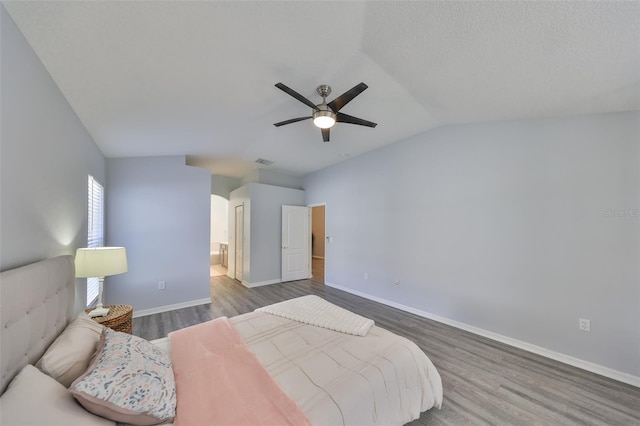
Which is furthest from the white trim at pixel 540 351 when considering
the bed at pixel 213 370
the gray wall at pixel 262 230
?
the gray wall at pixel 262 230

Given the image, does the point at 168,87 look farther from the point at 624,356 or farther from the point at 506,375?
the point at 624,356

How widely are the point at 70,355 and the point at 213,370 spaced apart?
0.71m

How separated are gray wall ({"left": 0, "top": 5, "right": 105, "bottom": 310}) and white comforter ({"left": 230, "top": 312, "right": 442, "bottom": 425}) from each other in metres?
1.50

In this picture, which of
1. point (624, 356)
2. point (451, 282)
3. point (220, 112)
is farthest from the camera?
point (451, 282)

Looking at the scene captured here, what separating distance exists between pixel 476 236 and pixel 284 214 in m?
4.04

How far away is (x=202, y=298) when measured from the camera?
4207 millimetres

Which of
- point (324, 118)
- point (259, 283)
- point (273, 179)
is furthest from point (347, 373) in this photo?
point (273, 179)

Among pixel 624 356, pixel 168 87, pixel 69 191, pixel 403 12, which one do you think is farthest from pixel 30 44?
pixel 624 356

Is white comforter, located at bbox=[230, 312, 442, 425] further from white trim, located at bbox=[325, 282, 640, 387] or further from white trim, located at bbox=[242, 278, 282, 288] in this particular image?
white trim, located at bbox=[242, 278, 282, 288]

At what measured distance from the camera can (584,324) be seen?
2420mm

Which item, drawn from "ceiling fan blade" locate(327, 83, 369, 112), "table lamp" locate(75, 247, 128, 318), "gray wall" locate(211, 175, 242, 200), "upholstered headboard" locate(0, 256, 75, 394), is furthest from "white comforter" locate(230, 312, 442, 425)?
"gray wall" locate(211, 175, 242, 200)

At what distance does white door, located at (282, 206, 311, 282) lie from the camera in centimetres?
581

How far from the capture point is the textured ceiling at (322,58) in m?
1.49

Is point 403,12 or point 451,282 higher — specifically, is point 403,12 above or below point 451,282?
above
